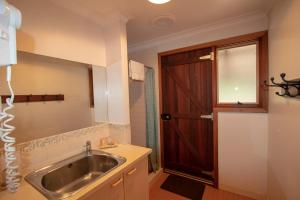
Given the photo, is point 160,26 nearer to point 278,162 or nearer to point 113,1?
point 113,1

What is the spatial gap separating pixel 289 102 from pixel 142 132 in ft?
6.59

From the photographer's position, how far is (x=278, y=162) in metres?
1.38

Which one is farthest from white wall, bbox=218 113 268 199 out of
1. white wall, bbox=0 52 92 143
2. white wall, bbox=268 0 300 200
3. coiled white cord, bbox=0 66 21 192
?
coiled white cord, bbox=0 66 21 192

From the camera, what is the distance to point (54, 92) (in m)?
1.32

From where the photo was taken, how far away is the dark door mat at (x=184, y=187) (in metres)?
1.94

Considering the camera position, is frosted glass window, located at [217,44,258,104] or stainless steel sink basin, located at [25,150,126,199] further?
frosted glass window, located at [217,44,258,104]

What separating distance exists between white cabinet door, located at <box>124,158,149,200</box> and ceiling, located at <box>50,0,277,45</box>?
152 cm

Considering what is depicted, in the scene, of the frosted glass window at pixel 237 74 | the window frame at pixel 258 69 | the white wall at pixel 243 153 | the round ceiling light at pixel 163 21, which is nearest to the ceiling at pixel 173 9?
the round ceiling light at pixel 163 21

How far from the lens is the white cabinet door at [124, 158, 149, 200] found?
1.16 metres

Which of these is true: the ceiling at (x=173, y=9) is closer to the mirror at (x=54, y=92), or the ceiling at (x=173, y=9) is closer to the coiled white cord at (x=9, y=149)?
the mirror at (x=54, y=92)

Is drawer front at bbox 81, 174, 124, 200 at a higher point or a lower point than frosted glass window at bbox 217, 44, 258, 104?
lower

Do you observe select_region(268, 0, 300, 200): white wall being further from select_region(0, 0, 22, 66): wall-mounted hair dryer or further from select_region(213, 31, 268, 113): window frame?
select_region(0, 0, 22, 66): wall-mounted hair dryer

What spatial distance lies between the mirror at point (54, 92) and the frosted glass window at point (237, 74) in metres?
1.60

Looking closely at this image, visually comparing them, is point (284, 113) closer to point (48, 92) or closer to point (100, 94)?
point (100, 94)
